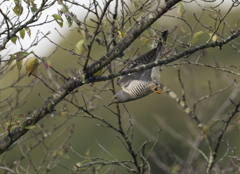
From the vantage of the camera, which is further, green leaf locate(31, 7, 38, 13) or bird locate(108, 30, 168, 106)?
bird locate(108, 30, 168, 106)

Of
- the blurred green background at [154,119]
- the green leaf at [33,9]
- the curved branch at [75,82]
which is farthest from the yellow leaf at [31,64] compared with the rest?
the blurred green background at [154,119]

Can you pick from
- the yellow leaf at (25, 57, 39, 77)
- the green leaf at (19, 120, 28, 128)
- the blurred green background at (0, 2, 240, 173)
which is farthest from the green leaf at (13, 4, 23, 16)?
the blurred green background at (0, 2, 240, 173)

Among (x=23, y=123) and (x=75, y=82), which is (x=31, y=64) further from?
(x=23, y=123)

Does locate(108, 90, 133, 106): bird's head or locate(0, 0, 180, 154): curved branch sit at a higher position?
locate(0, 0, 180, 154): curved branch

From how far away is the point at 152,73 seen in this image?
3.85 meters

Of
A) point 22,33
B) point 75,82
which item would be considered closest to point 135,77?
point 75,82

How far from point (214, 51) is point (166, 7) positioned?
694 cm

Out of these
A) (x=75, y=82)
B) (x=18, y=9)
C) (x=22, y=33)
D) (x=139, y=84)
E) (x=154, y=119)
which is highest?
(x=18, y=9)

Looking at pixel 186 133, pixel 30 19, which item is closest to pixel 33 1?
pixel 30 19

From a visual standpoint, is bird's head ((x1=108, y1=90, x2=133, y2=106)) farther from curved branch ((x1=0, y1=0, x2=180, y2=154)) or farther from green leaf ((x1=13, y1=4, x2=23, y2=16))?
green leaf ((x1=13, y1=4, x2=23, y2=16))

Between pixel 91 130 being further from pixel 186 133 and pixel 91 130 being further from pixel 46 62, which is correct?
pixel 46 62

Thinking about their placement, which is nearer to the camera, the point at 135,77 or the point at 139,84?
the point at 139,84

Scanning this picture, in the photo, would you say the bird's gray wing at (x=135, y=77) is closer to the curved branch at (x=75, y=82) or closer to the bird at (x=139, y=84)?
the bird at (x=139, y=84)

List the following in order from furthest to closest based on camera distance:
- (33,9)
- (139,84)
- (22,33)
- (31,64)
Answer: (139,84) → (22,33) → (33,9) → (31,64)
